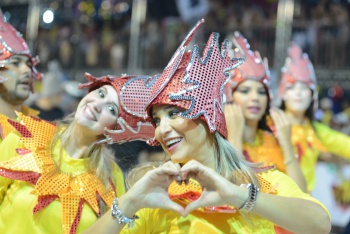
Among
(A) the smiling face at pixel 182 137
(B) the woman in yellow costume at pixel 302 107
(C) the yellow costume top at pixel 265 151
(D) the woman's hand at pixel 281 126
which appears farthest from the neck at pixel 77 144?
(B) the woman in yellow costume at pixel 302 107

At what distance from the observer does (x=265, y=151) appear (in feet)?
15.8

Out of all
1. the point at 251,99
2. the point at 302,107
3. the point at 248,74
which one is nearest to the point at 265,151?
the point at 251,99

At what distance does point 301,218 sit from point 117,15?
10109mm

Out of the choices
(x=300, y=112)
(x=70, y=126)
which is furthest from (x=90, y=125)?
(x=300, y=112)

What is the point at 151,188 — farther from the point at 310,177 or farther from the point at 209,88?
the point at 310,177

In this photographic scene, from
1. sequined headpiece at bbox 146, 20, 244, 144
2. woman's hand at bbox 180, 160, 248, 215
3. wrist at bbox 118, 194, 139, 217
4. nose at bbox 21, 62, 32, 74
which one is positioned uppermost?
sequined headpiece at bbox 146, 20, 244, 144

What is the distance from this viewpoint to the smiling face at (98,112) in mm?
3627

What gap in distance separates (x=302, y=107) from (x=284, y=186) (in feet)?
10.8

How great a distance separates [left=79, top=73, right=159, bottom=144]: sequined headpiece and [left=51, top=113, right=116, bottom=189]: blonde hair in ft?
0.39

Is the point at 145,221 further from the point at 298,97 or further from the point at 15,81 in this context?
the point at 298,97

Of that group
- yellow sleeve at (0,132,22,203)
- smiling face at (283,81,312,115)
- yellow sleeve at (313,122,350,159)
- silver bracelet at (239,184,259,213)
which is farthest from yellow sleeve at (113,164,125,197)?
yellow sleeve at (313,122,350,159)

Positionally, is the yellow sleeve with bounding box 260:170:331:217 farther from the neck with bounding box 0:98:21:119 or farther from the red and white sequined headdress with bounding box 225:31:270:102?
the neck with bounding box 0:98:21:119

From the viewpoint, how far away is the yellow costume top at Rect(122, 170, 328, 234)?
8.97ft

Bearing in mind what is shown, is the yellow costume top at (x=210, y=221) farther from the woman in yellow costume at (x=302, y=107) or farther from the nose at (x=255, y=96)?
the woman in yellow costume at (x=302, y=107)
